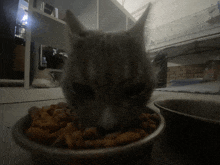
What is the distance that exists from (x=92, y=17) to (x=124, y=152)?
1183 millimetres

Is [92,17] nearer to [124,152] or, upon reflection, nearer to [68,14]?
[68,14]

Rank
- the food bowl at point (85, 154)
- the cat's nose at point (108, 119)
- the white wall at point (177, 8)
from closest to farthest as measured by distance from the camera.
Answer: the food bowl at point (85, 154) < the cat's nose at point (108, 119) < the white wall at point (177, 8)

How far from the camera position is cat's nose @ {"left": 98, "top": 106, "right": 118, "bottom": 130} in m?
0.27

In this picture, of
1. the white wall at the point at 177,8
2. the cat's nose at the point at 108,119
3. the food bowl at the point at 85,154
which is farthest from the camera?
the white wall at the point at 177,8

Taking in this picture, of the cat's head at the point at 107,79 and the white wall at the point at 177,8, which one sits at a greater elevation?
the white wall at the point at 177,8

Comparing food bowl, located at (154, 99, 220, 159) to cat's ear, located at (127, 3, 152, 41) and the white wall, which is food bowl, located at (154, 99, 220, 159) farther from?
the white wall

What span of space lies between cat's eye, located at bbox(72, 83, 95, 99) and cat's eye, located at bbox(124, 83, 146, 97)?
81 millimetres

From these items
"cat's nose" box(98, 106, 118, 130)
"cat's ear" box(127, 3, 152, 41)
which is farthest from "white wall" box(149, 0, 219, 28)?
"cat's nose" box(98, 106, 118, 130)

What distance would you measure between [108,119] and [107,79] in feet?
0.30

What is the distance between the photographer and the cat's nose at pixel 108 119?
271mm

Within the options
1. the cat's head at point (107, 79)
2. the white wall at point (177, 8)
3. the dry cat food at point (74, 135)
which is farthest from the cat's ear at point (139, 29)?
the white wall at point (177, 8)

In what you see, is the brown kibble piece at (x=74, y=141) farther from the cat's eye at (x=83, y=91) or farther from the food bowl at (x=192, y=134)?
the food bowl at (x=192, y=134)

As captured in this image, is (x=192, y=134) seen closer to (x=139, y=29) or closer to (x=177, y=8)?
(x=139, y=29)

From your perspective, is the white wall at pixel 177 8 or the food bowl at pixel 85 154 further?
the white wall at pixel 177 8
